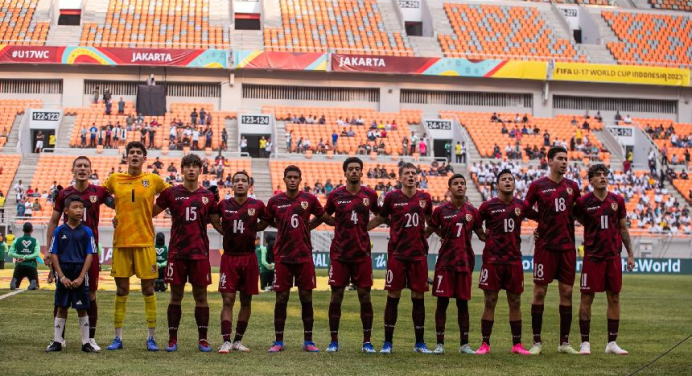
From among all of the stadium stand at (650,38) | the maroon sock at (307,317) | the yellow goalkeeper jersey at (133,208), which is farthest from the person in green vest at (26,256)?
the stadium stand at (650,38)

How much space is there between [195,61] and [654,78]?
27.7 metres

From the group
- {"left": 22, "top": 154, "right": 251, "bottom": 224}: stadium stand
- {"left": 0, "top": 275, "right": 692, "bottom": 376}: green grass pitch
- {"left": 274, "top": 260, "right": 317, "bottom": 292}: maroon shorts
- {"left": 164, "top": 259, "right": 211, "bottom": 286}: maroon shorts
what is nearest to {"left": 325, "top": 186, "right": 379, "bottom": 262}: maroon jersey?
{"left": 274, "top": 260, "right": 317, "bottom": 292}: maroon shorts

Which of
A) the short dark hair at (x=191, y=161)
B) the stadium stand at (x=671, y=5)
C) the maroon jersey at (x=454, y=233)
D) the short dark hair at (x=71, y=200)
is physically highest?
the stadium stand at (x=671, y=5)

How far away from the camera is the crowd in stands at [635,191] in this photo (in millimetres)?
49312

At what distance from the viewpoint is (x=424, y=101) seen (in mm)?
59906

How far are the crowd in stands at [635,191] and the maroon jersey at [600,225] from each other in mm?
34854

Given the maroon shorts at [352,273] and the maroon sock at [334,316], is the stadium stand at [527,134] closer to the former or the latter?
the maroon shorts at [352,273]

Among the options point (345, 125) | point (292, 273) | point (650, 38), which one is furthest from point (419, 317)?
point (650, 38)

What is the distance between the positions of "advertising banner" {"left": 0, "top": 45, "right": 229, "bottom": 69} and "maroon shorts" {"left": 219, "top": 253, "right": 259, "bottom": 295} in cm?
4380

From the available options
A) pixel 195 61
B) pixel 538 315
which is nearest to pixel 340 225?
pixel 538 315

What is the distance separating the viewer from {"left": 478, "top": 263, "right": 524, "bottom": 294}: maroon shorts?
13094 millimetres

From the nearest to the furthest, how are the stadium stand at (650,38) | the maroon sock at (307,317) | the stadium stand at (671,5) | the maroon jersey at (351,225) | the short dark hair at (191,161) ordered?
the short dark hair at (191,161) < the maroon sock at (307,317) < the maroon jersey at (351,225) < the stadium stand at (650,38) < the stadium stand at (671,5)

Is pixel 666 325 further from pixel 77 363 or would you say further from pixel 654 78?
pixel 654 78

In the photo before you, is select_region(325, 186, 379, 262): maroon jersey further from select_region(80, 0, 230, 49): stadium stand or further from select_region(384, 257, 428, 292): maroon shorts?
select_region(80, 0, 230, 49): stadium stand
